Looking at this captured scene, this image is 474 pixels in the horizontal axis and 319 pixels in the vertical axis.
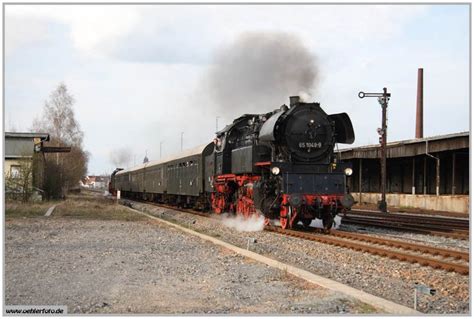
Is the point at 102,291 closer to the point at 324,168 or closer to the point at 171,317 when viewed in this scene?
the point at 171,317

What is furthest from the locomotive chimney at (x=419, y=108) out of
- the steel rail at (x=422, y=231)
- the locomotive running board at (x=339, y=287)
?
the locomotive running board at (x=339, y=287)

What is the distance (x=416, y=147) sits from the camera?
111 feet

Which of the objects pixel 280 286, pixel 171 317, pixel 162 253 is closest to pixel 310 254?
pixel 162 253

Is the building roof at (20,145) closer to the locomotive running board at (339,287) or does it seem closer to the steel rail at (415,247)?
the steel rail at (415,247)

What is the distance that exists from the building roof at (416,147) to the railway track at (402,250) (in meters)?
16.2

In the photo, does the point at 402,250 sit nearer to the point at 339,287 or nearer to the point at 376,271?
the point at 376,271

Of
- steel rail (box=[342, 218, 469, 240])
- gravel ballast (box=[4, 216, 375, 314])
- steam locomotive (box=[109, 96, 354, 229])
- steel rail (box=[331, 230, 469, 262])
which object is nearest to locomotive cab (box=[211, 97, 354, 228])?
steam locomotive (box=[109, 96, 354, 229])

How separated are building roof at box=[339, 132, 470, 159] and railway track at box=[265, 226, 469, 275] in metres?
16.2

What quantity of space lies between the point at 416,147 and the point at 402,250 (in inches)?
890

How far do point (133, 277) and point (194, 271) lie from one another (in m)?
1.09

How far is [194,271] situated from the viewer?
30.0ft

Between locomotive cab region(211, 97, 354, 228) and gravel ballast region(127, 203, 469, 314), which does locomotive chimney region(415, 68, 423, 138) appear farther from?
gravel ballast region(127, 203, 469, 314)

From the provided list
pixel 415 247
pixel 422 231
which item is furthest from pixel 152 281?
pixel 422 231

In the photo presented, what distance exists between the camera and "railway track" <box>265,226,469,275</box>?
1009 cm
